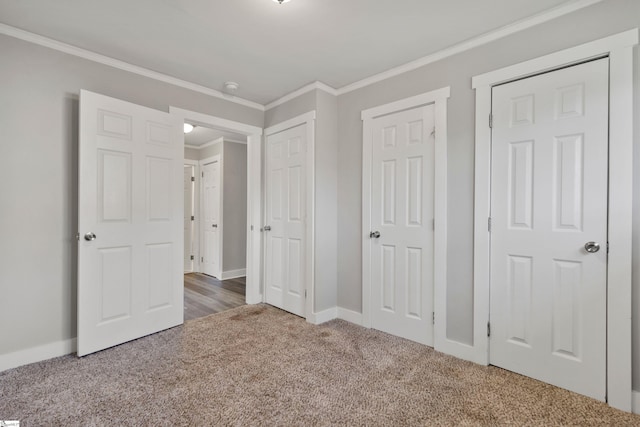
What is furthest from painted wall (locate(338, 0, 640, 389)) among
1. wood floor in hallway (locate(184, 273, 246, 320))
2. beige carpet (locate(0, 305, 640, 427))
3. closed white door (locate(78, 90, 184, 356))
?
closed white door (locate(78, 90, 184, 356))

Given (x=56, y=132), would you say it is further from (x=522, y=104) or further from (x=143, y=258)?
(x=522, y=104)

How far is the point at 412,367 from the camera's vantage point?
219 centimetres

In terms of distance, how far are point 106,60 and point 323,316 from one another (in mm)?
2986

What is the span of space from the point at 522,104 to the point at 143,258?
3.18 metres

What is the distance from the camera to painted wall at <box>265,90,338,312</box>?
10.2 ft

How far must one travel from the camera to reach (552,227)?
197 cm

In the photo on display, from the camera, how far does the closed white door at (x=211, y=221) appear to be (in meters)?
5.23

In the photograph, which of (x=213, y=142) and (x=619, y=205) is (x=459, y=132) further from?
(x=213, y=142)

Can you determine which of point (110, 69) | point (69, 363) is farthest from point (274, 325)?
point (110, 69)

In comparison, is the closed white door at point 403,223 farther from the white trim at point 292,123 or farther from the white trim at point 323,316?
the white trim at point 292,123

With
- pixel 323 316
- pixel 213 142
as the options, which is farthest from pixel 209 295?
pixel 213 142

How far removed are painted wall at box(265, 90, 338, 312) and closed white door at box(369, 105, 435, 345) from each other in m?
0.47

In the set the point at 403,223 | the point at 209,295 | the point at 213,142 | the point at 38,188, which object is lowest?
the point at 209,295

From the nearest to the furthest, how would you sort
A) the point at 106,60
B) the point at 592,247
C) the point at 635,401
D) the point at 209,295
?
the point at 635,401 < the point at 592,247 < the point at 106,60 < the point at 209,295
